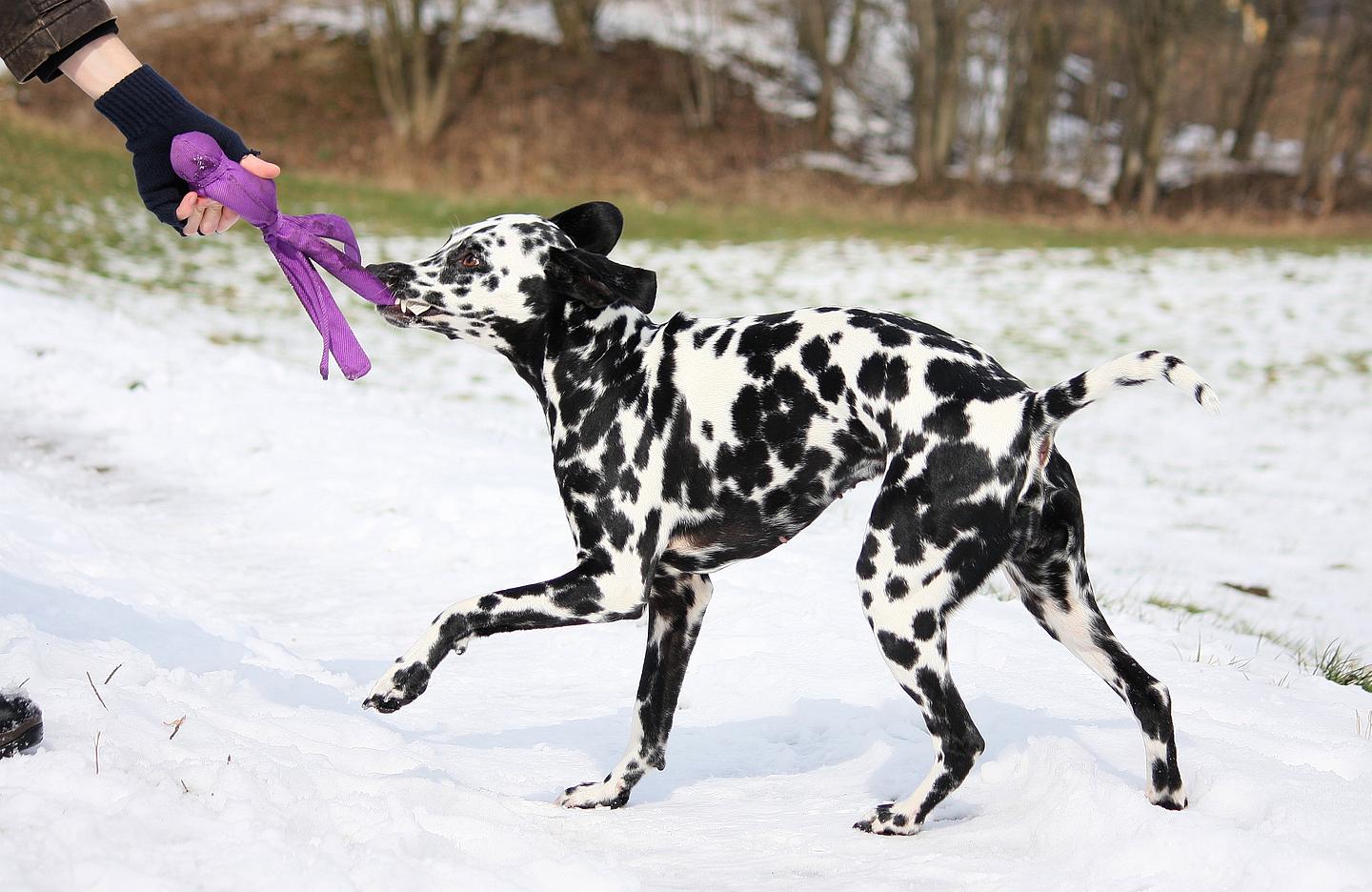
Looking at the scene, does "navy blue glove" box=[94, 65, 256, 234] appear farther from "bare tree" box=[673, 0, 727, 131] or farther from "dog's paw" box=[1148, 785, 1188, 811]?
"bare tree" box=[673, 0, 727, 131]

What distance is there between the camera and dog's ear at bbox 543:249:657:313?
13.6 feet

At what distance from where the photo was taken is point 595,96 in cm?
3416

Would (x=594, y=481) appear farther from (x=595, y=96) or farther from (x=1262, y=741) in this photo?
(x=595, y=96)

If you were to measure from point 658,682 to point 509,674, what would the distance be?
1.53 meters

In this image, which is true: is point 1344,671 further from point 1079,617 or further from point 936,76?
point 936,76

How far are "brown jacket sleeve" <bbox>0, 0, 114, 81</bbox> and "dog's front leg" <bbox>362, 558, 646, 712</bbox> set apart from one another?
6.80ft

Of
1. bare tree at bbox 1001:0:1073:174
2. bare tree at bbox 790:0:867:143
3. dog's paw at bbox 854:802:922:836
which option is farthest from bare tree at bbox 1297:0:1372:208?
dog's paw at bbox 854:802:922:836

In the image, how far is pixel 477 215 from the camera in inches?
886

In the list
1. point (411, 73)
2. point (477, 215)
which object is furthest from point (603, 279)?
point (411, 73)

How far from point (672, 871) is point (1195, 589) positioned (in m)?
5.66

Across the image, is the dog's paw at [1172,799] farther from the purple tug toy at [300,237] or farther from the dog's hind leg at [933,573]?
the purple tug toy at [300,237]

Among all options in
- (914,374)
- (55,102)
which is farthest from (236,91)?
(914,374)

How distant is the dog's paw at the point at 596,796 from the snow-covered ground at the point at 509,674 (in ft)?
0.22

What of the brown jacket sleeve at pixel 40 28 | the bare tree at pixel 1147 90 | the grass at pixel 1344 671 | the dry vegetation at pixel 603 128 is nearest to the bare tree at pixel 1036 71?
the dry vegetation at pixel 603 128
